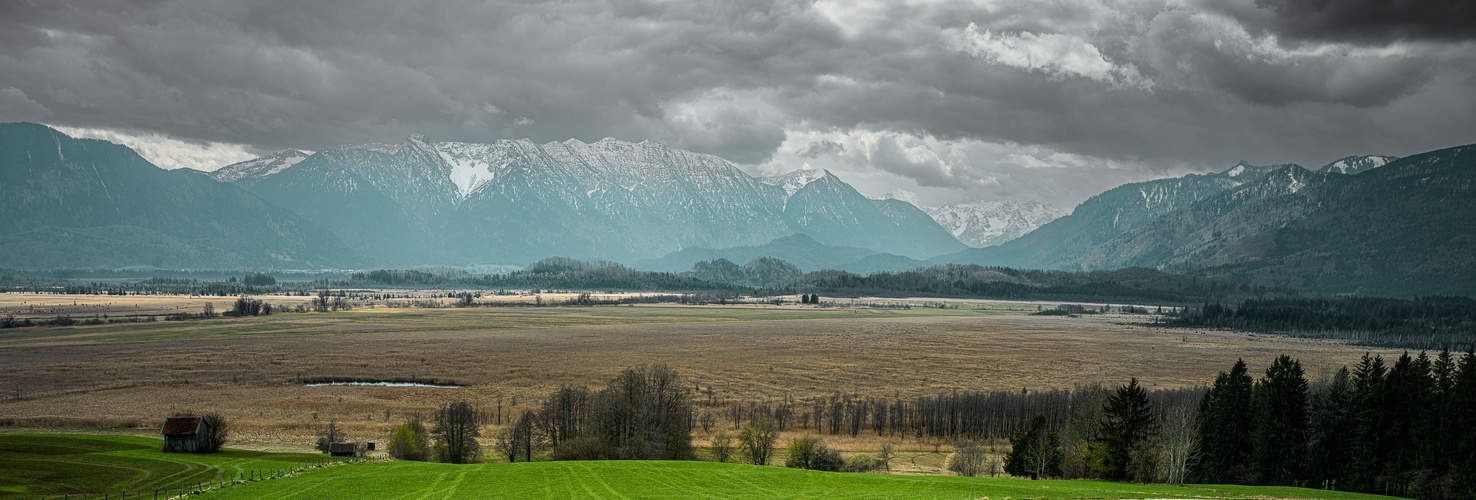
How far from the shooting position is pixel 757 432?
200 ft

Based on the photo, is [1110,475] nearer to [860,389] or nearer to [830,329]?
[860,389]

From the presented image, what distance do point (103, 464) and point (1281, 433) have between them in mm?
71370

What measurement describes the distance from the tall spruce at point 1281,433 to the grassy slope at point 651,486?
13.6 metres

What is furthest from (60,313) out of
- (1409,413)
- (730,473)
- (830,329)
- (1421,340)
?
(1421,340)

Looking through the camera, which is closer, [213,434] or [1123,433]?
[1123,433]

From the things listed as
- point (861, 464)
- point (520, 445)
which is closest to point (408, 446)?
point (520, 445)

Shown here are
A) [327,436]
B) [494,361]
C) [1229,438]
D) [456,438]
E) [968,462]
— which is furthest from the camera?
[494,361]

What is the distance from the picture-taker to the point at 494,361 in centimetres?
11294

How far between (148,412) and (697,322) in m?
130

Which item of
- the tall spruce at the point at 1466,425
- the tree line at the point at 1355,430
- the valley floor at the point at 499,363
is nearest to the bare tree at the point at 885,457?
the valley floor at the point at 499,363

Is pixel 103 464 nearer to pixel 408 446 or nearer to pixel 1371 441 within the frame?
pixel 408 446

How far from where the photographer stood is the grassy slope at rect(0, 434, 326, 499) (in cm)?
3919

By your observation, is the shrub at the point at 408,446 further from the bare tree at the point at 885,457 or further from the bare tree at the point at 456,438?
the bare tree at the point at 885,457

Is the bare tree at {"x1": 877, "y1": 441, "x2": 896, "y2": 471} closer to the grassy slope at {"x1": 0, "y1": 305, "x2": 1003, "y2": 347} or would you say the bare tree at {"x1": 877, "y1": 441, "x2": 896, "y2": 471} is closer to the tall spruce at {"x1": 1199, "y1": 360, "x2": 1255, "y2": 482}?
the tall spruce at {"x1": 1199, "y1": 360, "x2": 1255, "y2": 482}
